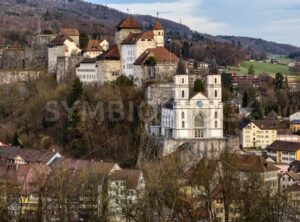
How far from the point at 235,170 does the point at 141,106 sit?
13.8 m

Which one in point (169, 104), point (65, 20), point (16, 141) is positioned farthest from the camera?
point (65, 20)

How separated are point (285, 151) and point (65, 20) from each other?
244 ft

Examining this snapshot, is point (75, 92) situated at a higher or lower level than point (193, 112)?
higher

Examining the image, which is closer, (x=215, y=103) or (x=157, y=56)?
(x=215, y=103)

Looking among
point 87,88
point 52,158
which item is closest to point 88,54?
point 87,88

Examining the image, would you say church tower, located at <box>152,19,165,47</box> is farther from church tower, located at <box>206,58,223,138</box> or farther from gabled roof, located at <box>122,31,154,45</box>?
church tower, located at <box>206,58,223,138</box>

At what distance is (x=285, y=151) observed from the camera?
186 ft

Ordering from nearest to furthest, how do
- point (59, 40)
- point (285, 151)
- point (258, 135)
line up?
1. point (285, 151)
2. point (59, 40)
3. point (258, 135)

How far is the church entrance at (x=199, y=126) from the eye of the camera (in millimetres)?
47750

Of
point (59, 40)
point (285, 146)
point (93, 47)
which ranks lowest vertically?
point (285, 146)

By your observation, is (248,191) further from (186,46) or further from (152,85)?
(186,46)

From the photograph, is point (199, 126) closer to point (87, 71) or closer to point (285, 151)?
point (87, 71)

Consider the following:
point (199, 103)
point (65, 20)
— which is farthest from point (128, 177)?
point (65, 20)

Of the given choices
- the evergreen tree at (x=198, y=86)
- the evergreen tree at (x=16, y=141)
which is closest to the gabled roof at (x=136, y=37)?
the evergreen tree at (x=198, y=86)
